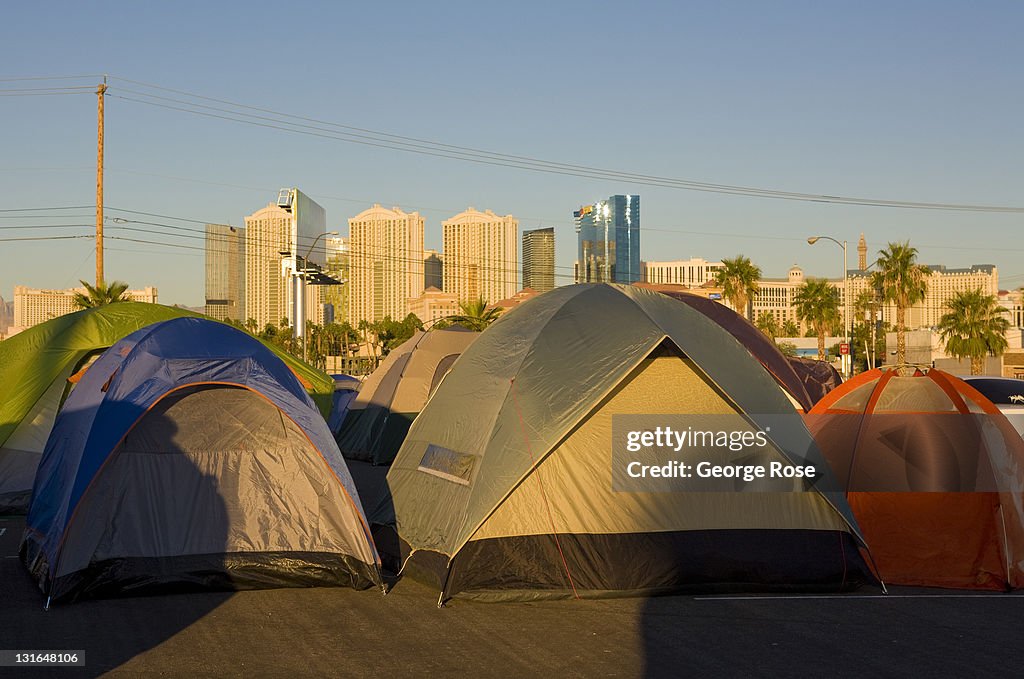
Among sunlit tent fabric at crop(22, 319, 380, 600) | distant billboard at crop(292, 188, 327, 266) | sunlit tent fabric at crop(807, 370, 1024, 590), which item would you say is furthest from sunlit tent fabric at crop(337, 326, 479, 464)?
distant billboard at crop(292, 188, 327, 266)

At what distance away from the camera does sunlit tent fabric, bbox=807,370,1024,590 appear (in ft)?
31.5

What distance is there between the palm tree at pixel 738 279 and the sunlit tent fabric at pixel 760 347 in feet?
162

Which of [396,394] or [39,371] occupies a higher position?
[39,371]

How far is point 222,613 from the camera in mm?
8422

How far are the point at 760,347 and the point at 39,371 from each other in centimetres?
1113

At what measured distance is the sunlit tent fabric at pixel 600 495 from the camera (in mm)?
8922

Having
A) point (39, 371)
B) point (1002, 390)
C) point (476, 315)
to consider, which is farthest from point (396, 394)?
point (476, 315)

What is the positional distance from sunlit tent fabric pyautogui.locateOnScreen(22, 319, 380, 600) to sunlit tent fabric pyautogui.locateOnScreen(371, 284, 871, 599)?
3.33ft

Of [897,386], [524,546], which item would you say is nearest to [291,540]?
[524,546]

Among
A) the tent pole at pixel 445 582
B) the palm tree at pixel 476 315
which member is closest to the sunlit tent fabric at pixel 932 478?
the tent pole at pixel 445 582

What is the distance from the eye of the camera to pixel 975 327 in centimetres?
6275

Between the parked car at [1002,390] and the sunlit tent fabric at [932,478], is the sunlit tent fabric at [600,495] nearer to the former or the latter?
the sunlit tent fabric at [932,478]

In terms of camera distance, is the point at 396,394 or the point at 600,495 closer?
the point at 600,495

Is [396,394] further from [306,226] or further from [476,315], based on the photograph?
[306,226]
